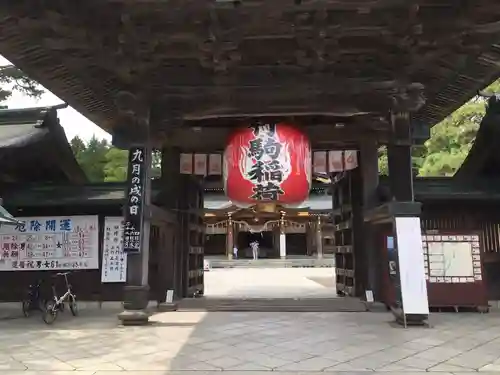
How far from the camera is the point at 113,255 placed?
1016 centimetres

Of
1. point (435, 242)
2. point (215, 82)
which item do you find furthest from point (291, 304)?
point (215, 82)

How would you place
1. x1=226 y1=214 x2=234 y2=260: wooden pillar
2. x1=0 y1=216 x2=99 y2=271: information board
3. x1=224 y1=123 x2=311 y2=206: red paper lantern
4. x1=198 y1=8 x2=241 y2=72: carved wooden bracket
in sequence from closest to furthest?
x1=198 y1=8 x2=241 y2=72: carved wooden bracket → x1=224 y1=123 x2=311 y2=206: red paper lantern → x1=0 y1=216 x2=99 y2=271: information board → x1=226 y1=214 x2=234 y2=260: wooden pillar

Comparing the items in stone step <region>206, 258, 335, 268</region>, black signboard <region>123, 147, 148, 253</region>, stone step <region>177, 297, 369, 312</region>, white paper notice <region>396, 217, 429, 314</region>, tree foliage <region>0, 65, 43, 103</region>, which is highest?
tree foliage <region>0, 65, 43, 103</region>

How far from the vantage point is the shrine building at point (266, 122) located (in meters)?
6.21

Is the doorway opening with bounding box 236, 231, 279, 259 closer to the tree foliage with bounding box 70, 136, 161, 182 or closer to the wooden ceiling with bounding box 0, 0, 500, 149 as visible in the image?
the tree foliage with bounding box 70, 136, 161, 182

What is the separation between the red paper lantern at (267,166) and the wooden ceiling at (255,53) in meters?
0.66

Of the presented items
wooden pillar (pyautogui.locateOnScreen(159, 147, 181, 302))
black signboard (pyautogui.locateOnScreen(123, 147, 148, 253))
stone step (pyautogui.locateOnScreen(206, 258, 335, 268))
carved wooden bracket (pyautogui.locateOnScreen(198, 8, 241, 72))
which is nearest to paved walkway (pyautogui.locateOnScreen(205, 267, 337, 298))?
wooden pillar (pyautogui.locateOnScreen(159, 147, 181, 302))

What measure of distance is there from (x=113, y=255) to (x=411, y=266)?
6.49 m

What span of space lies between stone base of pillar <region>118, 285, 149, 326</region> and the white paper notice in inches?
176

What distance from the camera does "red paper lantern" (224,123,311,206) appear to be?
7.21 meters

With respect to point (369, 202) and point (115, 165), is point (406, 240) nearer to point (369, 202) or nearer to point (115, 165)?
point (369, 202)

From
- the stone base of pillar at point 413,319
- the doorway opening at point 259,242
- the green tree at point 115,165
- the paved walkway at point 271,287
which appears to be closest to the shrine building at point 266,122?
the stone base of pillar at point 413,319

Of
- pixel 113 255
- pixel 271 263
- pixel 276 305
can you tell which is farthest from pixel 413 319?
pixel 271 263

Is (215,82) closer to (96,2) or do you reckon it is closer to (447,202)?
(96,2)
